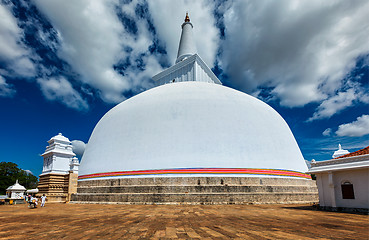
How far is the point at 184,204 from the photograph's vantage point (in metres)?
12.8

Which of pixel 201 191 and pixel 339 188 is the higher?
pixel 339 188

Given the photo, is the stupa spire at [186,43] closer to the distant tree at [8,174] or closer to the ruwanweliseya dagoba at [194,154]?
the ruwanweliseya dagoba at [194,154]

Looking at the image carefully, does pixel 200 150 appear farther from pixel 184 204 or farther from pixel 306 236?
pixel 306 236

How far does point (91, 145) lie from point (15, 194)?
10.1 m

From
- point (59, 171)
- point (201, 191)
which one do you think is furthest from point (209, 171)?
point (59, 171)

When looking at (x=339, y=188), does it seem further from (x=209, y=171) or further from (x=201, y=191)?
(x=201, y=191)

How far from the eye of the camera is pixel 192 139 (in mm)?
14195

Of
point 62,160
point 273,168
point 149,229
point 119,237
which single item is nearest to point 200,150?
point 273,168

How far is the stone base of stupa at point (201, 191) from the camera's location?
12969 millimetres

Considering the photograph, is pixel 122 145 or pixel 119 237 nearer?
pixel 119 237

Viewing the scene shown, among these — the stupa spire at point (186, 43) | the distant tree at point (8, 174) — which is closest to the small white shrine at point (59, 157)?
the stupa spire at point (186, 43)

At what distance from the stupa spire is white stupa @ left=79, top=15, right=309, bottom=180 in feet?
30.5

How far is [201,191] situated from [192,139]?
3.31 meters

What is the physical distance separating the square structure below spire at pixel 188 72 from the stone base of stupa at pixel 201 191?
1317 cm
